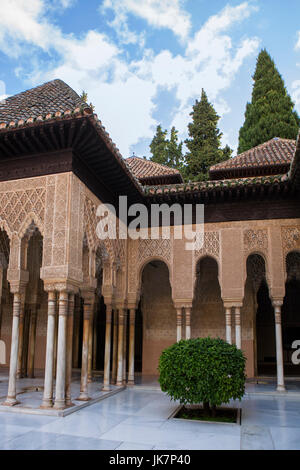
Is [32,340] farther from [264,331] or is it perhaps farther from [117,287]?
[264,331]

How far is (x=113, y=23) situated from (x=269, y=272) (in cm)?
743

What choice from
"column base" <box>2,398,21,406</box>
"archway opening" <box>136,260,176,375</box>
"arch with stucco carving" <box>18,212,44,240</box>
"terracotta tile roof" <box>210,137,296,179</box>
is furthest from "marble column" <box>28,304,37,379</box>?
"terracotta tile roof" <box>210,137,296,179</box>

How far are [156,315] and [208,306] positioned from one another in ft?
5.70

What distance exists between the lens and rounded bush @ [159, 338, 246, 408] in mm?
6699

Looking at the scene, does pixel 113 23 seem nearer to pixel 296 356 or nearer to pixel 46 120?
pixel 46 120

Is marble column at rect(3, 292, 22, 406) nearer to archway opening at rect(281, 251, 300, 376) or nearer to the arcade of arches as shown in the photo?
the arcade of arches

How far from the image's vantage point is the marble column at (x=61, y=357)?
733 centimetres

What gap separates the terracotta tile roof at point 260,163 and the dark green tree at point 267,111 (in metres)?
7.64

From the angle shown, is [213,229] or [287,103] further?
[287,103]

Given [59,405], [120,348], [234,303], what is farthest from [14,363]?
[234,303]

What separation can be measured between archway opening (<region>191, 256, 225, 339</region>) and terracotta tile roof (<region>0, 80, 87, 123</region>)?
666cm

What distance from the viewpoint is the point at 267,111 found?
73.4 feet

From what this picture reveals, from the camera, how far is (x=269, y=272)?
1056 cm

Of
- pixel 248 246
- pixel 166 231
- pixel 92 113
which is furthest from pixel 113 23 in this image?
pixel 248 246
